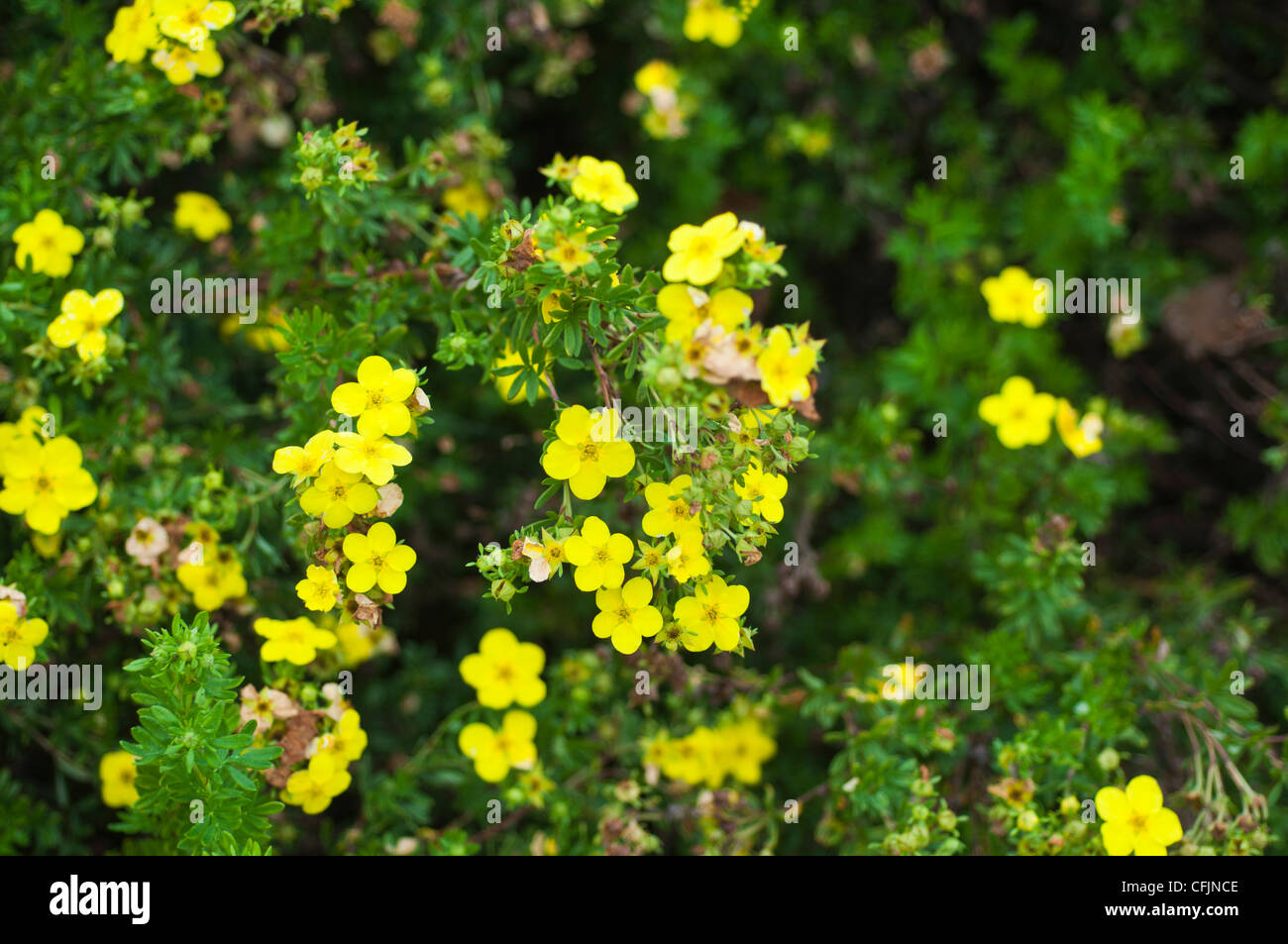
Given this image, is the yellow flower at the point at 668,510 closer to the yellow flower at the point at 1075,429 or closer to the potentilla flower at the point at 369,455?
the potentilla flower at the point at 369,455

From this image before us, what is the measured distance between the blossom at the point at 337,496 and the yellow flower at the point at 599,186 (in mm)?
810

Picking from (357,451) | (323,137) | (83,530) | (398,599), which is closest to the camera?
(357,451)

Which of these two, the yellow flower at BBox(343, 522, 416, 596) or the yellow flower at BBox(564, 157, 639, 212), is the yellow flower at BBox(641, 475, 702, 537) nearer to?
the yellow flower at BBox(343, 522, 416, 596)

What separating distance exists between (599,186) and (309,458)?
2.91 feet

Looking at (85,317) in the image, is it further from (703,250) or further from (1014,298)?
(1014,298)

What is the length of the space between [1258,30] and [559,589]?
11.7 ft

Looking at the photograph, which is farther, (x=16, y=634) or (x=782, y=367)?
(x=16, y=634)

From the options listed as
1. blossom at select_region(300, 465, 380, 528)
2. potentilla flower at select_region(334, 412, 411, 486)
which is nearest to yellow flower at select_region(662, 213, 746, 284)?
potentilla flower at select_region(334, 412, 411, 486)

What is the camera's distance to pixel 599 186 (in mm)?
2324

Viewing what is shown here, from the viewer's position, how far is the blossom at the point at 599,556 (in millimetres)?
2062

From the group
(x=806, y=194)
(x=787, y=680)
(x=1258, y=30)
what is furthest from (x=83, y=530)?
(x=1258, y=30)

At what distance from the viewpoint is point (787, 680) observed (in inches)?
143

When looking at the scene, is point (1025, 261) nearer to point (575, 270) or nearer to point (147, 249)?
point (575, 270)

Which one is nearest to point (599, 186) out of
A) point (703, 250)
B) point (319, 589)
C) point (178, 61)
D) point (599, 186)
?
point (599, 186)
